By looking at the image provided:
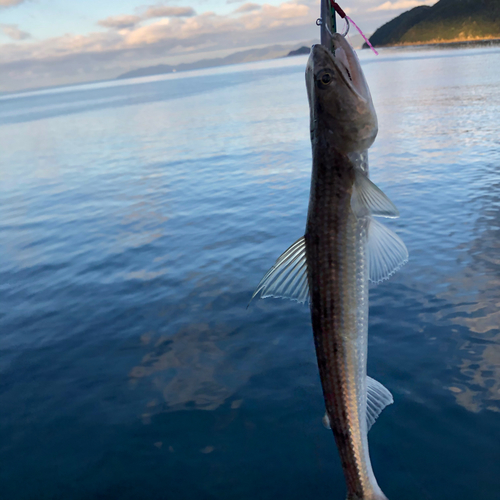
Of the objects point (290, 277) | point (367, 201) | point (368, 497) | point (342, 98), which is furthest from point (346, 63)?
point (368, 497)

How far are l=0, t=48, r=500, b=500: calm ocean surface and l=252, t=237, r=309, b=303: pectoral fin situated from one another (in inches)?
183

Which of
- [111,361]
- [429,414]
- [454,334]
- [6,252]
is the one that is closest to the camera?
[429,414]

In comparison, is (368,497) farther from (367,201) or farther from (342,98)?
(342,98)

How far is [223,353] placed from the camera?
10227 millimetres

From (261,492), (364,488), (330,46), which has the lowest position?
(261,492)

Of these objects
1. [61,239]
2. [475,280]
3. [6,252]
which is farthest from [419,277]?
[6,252]

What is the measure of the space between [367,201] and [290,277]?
0.83 metres

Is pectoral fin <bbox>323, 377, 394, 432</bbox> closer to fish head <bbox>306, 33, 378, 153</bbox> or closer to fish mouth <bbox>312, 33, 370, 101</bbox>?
fish head <bbox>306, 33, 378, 153</bbox>

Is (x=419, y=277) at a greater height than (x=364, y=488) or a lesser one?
lesser

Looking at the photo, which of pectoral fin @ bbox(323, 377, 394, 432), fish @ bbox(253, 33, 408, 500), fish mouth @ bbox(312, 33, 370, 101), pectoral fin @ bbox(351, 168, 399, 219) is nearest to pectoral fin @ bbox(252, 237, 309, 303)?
fish @ bbox(253, 33, 408, 500)

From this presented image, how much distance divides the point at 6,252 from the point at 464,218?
60.7 feet

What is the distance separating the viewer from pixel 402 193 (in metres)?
20.3

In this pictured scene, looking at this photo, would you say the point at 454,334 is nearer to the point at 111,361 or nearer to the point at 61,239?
the point at 111,361

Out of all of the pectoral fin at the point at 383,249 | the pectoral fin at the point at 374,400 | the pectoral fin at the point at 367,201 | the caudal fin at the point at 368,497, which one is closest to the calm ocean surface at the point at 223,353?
the caudal fin at the point at 368,497
